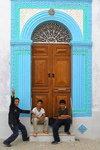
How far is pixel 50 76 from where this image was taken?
20.9 feet


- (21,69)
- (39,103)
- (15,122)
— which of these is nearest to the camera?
(15,122)

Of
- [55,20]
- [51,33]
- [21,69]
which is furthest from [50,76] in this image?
[55,20]

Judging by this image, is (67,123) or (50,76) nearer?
(67,123)

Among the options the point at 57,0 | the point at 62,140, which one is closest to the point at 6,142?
the point at 62,140

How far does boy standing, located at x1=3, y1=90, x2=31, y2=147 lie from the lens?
5508mm

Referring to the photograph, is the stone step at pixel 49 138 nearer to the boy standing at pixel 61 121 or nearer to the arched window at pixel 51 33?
the boy standing at pixel 61 121

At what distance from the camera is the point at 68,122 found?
5754 millimetres

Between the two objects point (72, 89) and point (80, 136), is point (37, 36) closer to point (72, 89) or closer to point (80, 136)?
point (72, 89)

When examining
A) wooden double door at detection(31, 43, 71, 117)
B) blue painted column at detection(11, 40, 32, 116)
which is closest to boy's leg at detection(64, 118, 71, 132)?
wooden double door at detection(31, 43, 71, 117)

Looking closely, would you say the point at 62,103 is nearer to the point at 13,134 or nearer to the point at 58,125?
the point at 58,125

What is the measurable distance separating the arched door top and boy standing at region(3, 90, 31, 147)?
6.13ft

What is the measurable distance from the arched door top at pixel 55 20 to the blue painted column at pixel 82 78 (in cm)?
30

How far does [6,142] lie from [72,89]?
7.51 feet

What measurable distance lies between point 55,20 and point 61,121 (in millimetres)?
2842
